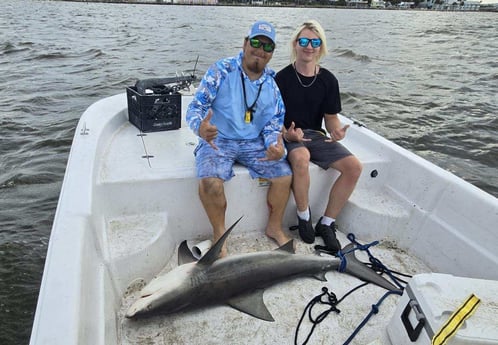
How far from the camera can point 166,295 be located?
2318 mm

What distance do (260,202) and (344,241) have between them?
0.88 metres

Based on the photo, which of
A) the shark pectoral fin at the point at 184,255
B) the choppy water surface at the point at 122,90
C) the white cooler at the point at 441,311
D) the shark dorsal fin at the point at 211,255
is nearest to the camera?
the white cooler at the point at 441,311

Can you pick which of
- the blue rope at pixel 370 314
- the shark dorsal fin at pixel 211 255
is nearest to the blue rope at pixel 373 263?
the blue rope at pixel 370 314

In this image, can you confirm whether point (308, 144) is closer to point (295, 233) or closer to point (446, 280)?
point (295, 233)

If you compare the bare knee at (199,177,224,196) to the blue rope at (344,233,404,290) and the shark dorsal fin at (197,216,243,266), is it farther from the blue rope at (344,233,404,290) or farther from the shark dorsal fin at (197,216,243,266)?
the blue rope at (344,233,404,290)

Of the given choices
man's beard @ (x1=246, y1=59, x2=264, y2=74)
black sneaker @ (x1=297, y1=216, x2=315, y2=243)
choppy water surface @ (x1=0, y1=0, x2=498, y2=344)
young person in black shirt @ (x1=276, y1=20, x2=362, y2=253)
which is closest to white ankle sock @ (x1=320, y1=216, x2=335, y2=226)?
young person in black shirt @ (x1=276, y1=20, x2=362, y2=253)

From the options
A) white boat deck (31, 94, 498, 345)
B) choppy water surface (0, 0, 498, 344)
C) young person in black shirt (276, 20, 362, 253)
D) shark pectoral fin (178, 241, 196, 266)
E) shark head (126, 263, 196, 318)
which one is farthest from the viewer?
choppy water surface (0, 0, 498, 344)

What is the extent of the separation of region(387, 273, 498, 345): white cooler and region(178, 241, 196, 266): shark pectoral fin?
150 cm

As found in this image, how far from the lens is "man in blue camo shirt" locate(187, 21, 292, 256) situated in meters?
2.98

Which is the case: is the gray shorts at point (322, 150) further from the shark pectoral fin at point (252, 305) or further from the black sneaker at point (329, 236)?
the shark pectoral fin at point (252, 305)

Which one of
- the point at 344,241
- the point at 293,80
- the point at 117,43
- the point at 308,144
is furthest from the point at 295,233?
the point at 117,43

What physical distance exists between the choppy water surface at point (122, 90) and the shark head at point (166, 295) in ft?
4.53

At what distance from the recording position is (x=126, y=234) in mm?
2688

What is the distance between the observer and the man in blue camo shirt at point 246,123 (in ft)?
9.77
